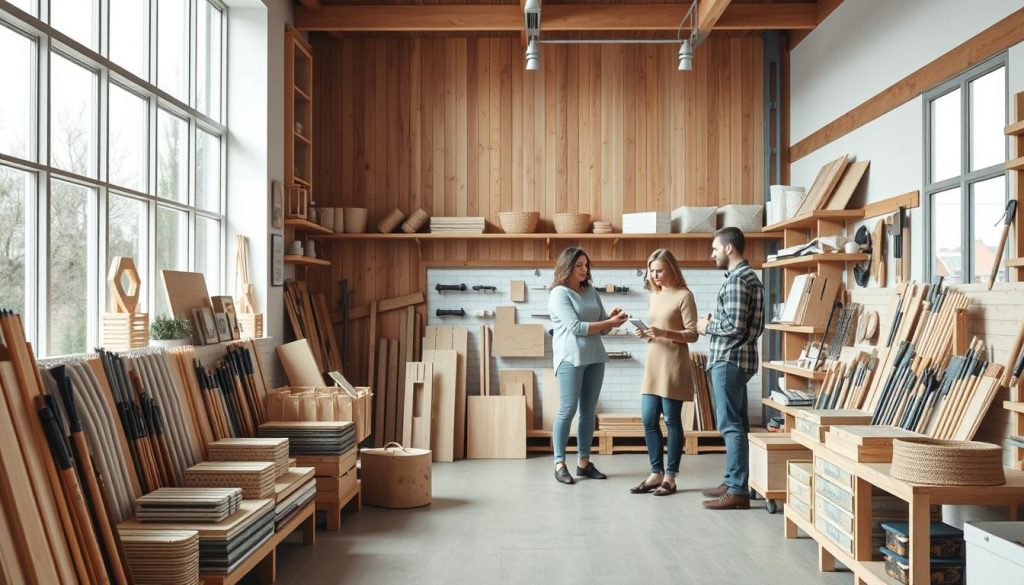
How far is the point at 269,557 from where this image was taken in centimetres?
429

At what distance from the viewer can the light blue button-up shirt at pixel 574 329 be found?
6.63 meters

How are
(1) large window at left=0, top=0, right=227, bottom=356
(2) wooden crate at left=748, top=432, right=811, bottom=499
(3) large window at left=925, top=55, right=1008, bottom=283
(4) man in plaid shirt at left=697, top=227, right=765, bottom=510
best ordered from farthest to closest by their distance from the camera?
(4) man in plaid shirt at left=697, top=227, right=765, bottom=510, (2) wooden crate at left=748, top=432, right=811, bottom=499, (3) large window at left=925, top=55, right=1008, bottom=283, (1) large window at left=0, top=0, right=227, bottom=356

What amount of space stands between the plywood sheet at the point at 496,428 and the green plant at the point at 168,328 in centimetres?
347

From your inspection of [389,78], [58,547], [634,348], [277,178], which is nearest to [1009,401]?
[58,547]

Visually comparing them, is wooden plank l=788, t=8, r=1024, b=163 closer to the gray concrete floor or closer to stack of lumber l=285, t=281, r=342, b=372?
the gray concrete floor

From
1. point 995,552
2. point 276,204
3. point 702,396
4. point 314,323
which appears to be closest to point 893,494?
point 995,552

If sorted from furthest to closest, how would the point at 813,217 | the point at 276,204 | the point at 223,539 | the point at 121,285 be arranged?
the point at 276,204 < the point at 813,217 < the point at 121,285 < the point at 223,539

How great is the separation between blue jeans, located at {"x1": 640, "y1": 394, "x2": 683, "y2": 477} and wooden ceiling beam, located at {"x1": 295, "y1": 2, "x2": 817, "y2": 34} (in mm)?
3426

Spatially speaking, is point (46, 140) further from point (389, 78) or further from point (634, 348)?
point (634, 348)

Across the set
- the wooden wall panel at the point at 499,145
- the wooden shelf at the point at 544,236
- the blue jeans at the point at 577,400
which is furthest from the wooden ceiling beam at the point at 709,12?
the blue jeans at the point at 577,400

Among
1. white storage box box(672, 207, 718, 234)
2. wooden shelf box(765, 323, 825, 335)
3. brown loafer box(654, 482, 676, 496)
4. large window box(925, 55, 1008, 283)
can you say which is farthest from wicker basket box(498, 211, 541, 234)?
large window box(925, 55, 1008, 283)

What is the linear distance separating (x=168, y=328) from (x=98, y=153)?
1026 millimetres

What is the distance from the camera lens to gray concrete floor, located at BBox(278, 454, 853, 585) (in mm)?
4422

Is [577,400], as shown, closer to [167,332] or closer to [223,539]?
[167,332]
